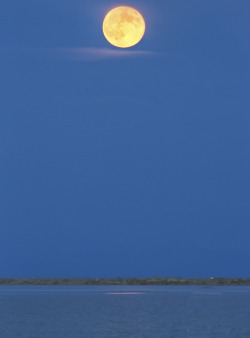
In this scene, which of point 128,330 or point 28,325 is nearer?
point 128,330

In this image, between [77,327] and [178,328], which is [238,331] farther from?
[77,327]

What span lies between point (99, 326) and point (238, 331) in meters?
13.5

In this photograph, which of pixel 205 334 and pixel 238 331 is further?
pixel 238 331

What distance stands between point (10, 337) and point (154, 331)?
13064mm

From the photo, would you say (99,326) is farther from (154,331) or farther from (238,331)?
(238,331)

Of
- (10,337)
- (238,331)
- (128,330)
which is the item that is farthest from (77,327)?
(238,331)

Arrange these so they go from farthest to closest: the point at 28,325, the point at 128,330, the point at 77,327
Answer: the point at 28,325, the point at 77,327, the point at 128,330

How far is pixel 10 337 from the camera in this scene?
168 ft

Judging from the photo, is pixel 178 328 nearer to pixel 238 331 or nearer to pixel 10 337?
pixel 238 331

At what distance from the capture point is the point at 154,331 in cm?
5653

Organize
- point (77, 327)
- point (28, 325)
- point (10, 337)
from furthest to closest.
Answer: point (28, 325), point (77, 327), point (10, 337)

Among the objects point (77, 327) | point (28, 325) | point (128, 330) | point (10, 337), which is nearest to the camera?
point (10, 337)

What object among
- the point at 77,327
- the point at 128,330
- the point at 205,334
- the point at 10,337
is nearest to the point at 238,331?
the point at 205,334

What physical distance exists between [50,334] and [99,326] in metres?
9.19
